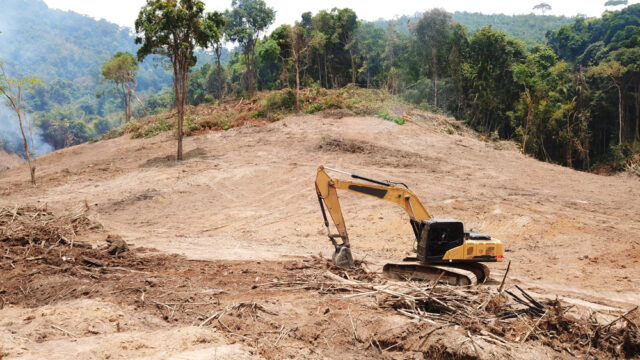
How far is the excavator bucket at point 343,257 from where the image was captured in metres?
7.65

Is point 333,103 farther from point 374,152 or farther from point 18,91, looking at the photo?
point 18,91

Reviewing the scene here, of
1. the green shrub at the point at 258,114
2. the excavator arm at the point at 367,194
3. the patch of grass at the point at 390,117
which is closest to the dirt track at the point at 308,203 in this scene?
the patch of grass at the point at 390,117

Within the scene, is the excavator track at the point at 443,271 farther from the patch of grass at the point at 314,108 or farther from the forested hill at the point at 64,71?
the forested hill at the point at 64,71

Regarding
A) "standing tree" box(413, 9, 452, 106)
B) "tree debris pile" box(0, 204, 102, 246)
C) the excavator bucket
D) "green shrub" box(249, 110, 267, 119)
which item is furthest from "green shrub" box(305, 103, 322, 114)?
the excavator bucket

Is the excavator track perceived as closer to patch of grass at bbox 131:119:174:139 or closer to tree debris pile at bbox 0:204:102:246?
tree debris pile at bbox 0:204:102:246

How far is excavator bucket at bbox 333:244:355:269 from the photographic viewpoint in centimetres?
765

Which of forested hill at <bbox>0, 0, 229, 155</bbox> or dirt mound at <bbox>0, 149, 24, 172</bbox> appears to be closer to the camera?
dirt mound at <bbox>0, 149, 24, 172</bbox>

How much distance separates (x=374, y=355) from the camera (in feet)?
16.1

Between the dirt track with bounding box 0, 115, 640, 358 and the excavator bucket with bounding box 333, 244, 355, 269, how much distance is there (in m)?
1.36

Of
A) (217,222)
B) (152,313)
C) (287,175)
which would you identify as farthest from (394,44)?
(152,313)

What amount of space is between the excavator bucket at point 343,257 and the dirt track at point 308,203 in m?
1.36

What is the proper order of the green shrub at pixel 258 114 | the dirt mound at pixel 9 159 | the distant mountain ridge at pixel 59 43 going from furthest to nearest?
the distant mountain ridge at pixel 59 43 < the dirt mound at pixel 9 159 < the green shrub at pixel 258 114

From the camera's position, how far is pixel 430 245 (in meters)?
6.90

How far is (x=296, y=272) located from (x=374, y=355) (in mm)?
3161
